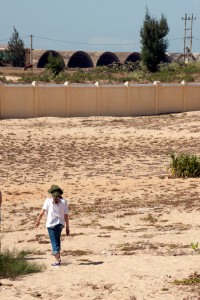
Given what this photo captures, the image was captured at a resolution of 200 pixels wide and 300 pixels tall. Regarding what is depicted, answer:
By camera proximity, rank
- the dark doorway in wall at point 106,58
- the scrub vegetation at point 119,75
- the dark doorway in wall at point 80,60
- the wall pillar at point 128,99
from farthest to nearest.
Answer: the dark doorway in wall at point 106,58
the dark doorway in wall at point 80,60
the scrub vegetation at point 119,75
the wall pillar at point 128,99

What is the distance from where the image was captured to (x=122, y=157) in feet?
87.3

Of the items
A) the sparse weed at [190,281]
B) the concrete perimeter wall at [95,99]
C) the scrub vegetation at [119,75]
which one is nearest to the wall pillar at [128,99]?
the concrete perimeter wall at [95,99]

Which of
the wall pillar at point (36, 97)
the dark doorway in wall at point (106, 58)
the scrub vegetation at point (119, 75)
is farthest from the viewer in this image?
the dark doorway in wall at point (106, 58)

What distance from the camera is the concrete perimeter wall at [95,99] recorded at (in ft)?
115

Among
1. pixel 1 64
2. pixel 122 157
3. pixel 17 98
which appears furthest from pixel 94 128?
pixel 1 64

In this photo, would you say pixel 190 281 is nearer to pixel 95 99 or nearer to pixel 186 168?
pixel 186 168

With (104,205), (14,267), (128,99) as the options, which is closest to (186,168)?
(104,205)

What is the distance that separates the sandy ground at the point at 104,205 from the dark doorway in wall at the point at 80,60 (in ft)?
119

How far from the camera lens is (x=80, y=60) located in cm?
7500

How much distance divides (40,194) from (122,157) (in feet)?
27.0

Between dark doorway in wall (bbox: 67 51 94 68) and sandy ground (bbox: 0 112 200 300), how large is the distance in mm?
36263

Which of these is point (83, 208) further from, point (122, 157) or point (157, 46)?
point (157, 46)

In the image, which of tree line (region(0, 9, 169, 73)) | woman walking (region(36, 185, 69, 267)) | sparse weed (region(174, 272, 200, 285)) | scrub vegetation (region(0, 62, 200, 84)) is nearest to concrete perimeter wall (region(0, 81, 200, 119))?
scrub vegetation (region(0, 62, 200, 84))

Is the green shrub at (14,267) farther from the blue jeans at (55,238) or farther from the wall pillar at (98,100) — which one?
the wall pillar at (98,100)
